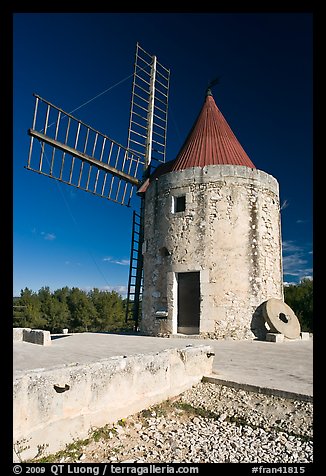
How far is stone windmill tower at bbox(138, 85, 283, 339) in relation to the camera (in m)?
9.88

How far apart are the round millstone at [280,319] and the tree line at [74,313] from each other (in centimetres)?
1697

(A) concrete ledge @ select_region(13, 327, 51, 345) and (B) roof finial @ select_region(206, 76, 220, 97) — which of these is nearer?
(A) concrete ledge @ select_region(13, 327, 51, 345)

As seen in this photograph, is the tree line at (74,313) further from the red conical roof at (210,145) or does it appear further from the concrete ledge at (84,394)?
the concrete ledge at (84,394)

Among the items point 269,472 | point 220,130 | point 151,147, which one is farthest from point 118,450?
point 151,147

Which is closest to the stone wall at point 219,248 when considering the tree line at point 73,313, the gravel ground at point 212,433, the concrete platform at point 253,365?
the concrete platform at point 253,365

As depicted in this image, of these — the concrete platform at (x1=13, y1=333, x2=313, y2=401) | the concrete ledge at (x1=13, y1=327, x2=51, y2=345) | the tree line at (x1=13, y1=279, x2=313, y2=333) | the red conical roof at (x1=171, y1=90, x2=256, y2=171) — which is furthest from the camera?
the tree line at (x1=13, y1=279, x2=313, y2=333)

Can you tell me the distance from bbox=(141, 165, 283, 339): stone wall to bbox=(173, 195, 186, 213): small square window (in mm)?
147

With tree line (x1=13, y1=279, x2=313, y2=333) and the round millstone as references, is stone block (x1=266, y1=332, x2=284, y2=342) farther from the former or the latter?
tree line (x1=13, y1=279, x2=313, y2=333)

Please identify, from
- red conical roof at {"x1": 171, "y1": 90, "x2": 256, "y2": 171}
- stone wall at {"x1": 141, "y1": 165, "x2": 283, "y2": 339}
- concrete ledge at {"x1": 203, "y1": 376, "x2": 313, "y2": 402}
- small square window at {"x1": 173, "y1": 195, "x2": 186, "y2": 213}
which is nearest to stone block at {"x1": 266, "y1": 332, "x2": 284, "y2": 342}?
stone wall at {"x1": 141, "y1": 165, "x2": 283, "y2": 339}

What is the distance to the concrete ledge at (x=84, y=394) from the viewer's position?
3.09 m

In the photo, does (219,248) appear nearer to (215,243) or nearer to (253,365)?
(215,243)

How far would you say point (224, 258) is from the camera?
32.9 ft

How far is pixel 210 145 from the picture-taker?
38.9 feet

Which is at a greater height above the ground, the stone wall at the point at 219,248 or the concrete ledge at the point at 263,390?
the stone wall at the point at 219,248
